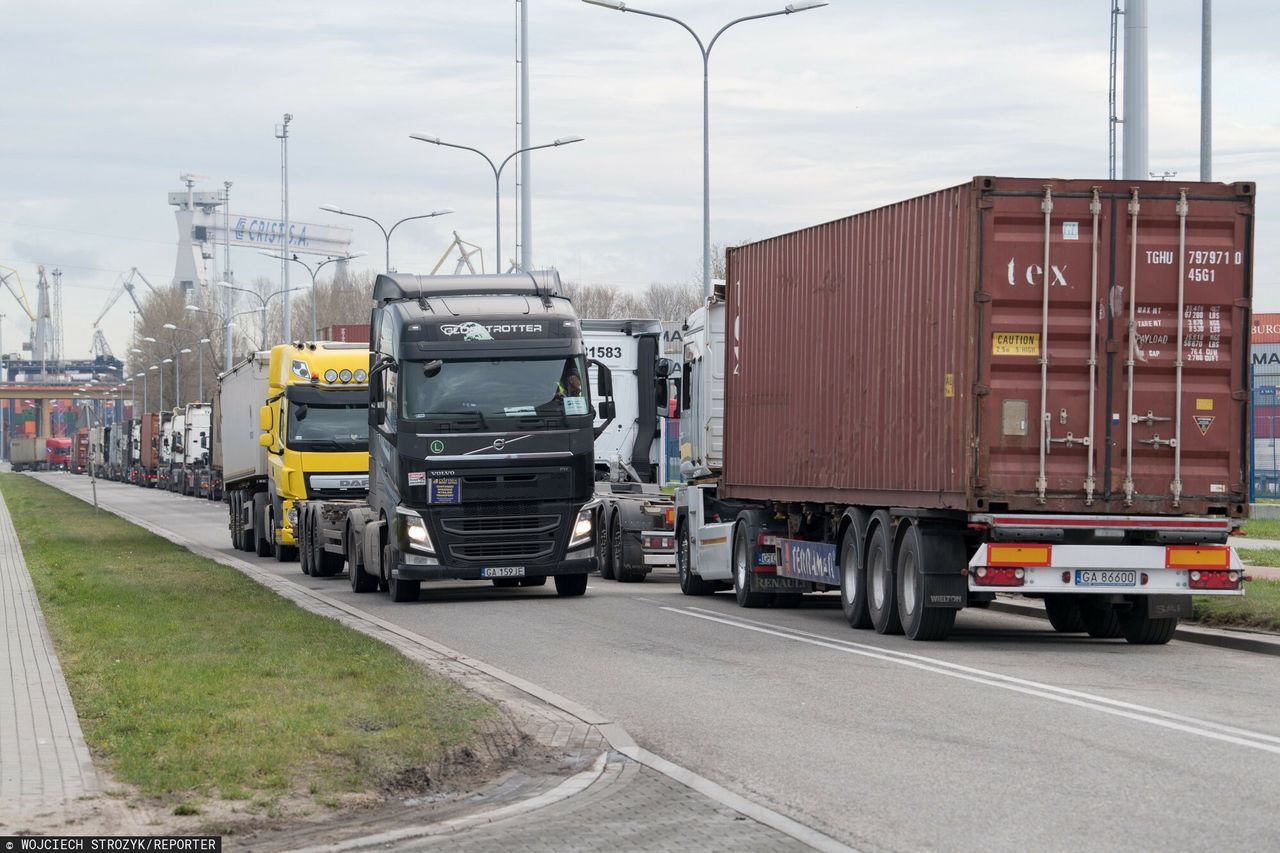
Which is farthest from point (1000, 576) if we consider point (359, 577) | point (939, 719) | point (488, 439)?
point (359, 577)

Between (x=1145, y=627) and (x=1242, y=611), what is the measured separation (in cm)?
131

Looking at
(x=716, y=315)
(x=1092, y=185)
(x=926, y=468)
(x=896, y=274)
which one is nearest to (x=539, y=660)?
(x=926, y=468)

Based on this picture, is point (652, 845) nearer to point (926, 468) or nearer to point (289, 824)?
point (289, 824)

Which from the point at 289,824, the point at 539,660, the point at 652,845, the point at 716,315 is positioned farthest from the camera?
the point at 716,315

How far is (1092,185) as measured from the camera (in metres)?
15.1

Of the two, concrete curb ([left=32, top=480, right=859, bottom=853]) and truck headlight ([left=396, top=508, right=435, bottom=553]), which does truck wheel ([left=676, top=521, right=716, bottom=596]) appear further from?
concrete curb ([left=32, top=480, right=859, bottom=853])

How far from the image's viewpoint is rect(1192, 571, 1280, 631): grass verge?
16484mm

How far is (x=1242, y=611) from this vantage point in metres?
16.8

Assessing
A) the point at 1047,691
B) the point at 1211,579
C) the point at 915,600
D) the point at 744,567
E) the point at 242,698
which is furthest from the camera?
the point at 744,567

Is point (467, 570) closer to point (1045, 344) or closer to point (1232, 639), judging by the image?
point (1045, 344)

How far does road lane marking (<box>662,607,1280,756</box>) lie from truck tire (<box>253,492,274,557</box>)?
16042mm

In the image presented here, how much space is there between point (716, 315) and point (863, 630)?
6.43m

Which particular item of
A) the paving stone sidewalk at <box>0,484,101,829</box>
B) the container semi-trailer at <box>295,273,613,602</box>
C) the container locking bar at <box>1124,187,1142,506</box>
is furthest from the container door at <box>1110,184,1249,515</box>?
the paving stone sidewalk at <box>0,484,101,829</box>

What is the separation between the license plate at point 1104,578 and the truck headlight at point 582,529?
7.37m
